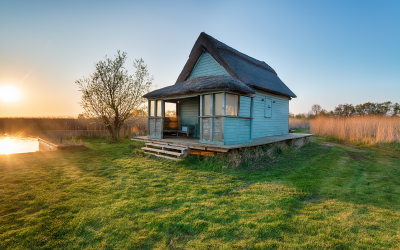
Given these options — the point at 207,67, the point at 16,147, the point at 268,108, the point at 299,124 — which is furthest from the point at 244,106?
the point at 299,124

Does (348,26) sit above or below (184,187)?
above

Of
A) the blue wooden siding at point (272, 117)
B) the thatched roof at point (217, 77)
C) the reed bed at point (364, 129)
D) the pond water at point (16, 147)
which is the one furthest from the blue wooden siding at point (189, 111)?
the reed bed at point (364, 129)

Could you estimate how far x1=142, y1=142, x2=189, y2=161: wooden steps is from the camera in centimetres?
772

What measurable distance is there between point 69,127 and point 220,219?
18.8 m

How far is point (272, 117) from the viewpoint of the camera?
11867 mm

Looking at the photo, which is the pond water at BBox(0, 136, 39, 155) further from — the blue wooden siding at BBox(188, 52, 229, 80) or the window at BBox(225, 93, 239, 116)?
the window at BBox(225, 93, 239, 116)

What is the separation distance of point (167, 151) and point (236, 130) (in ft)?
10.4

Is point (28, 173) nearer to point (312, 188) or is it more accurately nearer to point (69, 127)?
point (312, 188)

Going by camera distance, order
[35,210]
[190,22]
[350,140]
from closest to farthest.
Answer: [35,210] → [190,22] → [350,140]

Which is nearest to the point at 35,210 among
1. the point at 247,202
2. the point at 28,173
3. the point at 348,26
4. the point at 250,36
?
the point at 28,173

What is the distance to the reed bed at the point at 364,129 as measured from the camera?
1263 centimetres

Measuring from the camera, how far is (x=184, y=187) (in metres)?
4.89

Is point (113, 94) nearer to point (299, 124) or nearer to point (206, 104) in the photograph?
point (206, 104)

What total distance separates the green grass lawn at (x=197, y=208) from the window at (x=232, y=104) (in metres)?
2.23
